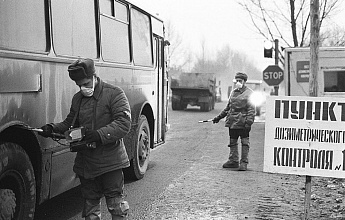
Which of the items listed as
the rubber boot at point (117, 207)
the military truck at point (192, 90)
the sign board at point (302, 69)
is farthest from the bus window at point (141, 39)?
the military truck at point (192, 90)

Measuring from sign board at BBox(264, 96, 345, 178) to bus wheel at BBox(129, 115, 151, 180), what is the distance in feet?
9.64

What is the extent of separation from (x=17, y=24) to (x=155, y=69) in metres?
5.24

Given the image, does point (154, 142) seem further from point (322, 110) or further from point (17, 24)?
point (17, 24)

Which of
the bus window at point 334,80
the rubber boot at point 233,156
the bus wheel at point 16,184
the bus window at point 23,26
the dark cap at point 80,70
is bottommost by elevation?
the rubber boot at point 233,156

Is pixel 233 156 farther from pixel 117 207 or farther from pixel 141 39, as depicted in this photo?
pixel 117 207

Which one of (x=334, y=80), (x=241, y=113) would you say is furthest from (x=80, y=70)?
(x=334, y=80)

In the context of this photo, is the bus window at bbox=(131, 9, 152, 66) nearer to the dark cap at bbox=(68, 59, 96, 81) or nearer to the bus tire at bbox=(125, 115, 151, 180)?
the bus tire at bbox=(125, 115, 151, 180)

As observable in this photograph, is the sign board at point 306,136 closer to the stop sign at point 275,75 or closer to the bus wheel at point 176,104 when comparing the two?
the stop sign at point 275,75

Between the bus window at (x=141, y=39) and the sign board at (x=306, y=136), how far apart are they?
3.16 metres

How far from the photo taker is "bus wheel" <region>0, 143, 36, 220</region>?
177 inches

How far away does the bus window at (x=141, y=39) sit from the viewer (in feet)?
28.1

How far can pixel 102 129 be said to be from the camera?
4664 mm

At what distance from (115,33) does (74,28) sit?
1533 millimetres

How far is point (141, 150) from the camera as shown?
29.0 ft
